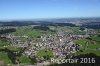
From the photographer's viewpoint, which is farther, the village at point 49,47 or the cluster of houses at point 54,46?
the cluster of houses at point 54,46

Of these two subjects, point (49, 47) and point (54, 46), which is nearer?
point (49, 47)

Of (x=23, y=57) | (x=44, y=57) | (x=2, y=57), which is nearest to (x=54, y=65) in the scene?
(x=44, y=57)

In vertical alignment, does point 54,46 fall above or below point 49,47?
below

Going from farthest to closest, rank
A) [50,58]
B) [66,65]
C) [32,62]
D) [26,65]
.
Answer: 1. [50,58]
2. [32,62]
3. [26,65]
4. [66,65]

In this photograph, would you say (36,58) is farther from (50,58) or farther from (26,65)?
(26,65)

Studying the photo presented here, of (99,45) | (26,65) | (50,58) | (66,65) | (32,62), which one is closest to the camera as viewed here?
(66,65)

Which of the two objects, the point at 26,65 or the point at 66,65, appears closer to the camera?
the point at 66,65

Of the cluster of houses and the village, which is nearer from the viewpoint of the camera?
the village

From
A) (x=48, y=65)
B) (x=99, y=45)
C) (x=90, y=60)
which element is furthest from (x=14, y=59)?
(x=99, y=45)

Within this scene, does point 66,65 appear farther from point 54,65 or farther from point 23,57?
point 23,57
